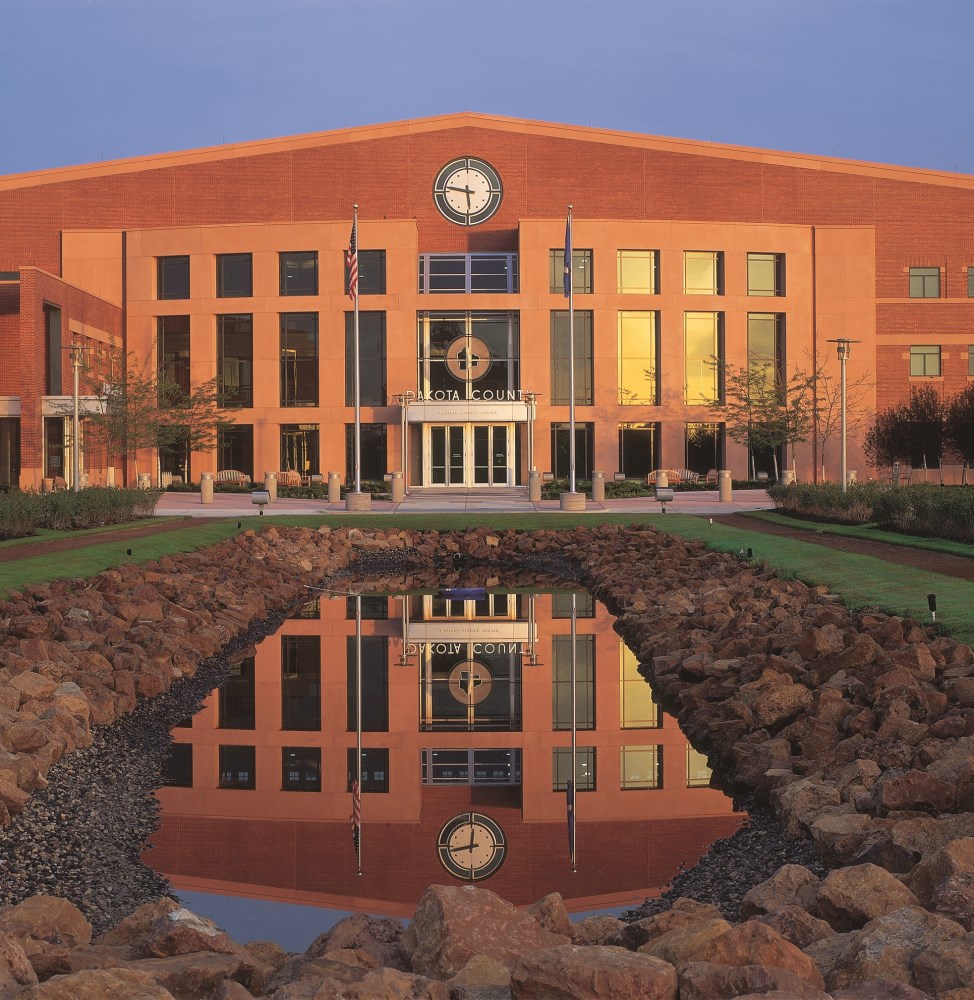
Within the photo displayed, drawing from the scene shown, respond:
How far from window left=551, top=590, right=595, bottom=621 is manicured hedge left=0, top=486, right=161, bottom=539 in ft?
43.3

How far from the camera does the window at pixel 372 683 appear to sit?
1395 centimetres

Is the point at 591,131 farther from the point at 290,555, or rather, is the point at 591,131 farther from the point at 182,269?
the point at 290,555

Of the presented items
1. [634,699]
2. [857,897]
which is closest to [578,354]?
[634,699]

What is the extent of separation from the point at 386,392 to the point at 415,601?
36956mm

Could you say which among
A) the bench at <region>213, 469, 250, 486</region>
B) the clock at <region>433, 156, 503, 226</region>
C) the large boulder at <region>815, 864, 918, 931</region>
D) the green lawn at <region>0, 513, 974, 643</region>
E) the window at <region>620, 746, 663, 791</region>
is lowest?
the window at <region>620, 746, 663, 791</region>

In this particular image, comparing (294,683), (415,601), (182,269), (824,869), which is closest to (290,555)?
(415,601)

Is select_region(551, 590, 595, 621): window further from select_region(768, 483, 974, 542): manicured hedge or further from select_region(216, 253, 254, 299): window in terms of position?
select_region(216, 253, 254, 299): window

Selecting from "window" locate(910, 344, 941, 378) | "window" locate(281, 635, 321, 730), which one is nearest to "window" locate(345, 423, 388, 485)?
"window" locate(910, 344, 941, 378)

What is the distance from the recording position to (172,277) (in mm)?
63062

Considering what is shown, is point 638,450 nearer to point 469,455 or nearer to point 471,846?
point 469,455

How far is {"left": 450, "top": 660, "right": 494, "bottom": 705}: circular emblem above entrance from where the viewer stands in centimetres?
1541

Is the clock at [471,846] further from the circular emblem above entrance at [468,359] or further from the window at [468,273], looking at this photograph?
the window at [468,273]

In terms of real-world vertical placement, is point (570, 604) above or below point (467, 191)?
below

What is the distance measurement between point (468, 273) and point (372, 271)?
4.79 metres
